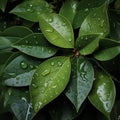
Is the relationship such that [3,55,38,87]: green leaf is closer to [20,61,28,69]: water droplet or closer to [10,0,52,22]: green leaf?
[20,61,28,69]: water droplet

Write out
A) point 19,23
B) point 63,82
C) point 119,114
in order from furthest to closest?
point 19,23
point 119,114
point 63,82

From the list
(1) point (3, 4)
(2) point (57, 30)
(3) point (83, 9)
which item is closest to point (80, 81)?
(2) point (57, 30)

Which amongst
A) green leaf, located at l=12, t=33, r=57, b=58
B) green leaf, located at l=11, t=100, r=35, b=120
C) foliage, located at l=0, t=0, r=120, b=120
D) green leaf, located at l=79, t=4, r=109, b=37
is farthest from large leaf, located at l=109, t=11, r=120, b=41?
green leaf, located at l=11, t=100, r=35, b=120

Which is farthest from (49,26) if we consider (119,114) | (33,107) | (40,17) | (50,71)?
(119,114)

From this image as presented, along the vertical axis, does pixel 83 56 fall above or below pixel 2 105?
above

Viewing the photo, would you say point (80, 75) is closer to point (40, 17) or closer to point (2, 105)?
point (40, 17)
